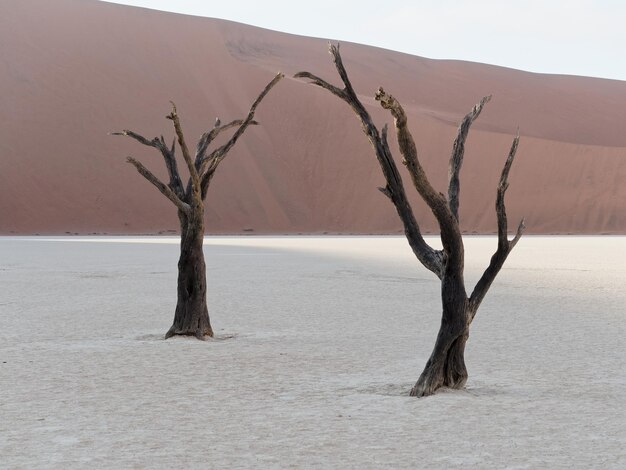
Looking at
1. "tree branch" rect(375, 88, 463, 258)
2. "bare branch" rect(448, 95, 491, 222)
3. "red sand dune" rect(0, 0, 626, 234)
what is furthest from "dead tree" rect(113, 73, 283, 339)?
"red sand dune" rect(0, 0, 626, 234)

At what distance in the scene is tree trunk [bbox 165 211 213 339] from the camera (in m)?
10.5

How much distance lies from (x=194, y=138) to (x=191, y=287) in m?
60.2

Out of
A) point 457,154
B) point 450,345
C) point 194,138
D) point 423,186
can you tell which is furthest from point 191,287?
point 194,138

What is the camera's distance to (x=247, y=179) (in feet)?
234

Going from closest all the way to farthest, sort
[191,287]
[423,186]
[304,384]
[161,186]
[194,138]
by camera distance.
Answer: [423,186] → [304,384] → [161,186] → [191,287] → [194,138]

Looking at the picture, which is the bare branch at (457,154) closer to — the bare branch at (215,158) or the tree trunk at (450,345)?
the tree trunk at (450,345)

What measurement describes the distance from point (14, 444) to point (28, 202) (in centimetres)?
5965

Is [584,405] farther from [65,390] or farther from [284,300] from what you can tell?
[284,300]

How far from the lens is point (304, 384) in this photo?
7.51m

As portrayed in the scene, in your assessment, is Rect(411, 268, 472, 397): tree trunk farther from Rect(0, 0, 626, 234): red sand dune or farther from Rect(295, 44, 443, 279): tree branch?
Rect(0, 0, 626, 234): red sand dune

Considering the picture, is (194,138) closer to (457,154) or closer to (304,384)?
(304,384)

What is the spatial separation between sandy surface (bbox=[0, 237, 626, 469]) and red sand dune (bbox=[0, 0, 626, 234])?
5004cm

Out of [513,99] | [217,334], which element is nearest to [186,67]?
[513,99]

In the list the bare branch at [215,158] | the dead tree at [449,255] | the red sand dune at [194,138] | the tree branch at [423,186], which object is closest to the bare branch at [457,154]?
the dead tree at [449,255]
